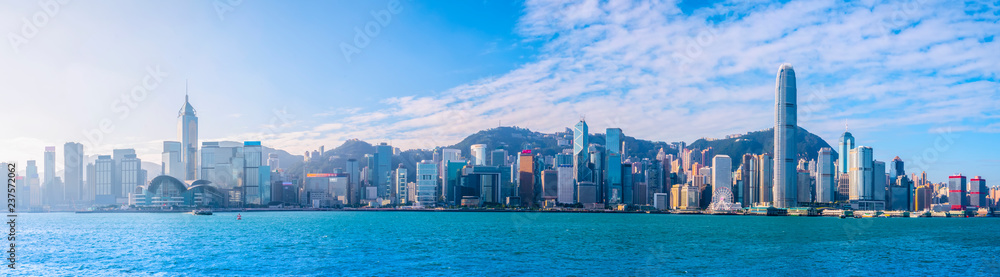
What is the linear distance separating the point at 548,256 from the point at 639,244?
17.9 meters

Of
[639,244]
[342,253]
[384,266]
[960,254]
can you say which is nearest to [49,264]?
[342,253]

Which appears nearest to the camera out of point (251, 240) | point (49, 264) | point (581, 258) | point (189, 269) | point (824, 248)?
point (189, 269)

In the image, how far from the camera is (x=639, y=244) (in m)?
71.4

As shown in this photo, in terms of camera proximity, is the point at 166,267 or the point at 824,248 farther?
the point at 824,248

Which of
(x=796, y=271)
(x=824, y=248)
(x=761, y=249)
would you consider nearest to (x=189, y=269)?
(x=796, y=271)

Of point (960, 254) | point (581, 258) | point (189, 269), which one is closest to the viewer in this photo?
point (189, 269)

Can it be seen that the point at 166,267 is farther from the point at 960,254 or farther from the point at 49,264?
the point at 960,254

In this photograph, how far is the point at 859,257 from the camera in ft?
192

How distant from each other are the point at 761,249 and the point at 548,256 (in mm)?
23155

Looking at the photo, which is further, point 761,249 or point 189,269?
point 761,249

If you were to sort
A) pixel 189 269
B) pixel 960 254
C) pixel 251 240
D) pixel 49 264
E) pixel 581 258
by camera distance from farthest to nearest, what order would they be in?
pixel 251 240 < pixel 960 254 < pixel 581 258 < pixel 49 264 < pixel 189 269

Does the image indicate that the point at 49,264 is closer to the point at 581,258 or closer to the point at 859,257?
the point at 581,258

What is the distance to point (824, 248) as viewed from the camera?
2657 inches

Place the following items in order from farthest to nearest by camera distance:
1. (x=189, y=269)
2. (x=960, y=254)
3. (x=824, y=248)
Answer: (x=824, y=248), (x=960, y=254), (x=189, y=269)
